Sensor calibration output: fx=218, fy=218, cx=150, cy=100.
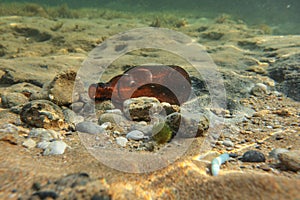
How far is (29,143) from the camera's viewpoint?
1.98 meters

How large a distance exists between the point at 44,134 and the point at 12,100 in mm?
1169

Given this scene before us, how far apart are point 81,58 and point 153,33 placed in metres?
2.86

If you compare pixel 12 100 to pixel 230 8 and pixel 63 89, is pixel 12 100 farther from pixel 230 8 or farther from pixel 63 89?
pixel 230 8

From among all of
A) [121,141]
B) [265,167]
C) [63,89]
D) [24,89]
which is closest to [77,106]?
[63,89]

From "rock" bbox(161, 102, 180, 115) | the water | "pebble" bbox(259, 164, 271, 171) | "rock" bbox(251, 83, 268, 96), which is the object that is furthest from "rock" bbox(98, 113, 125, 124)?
the water

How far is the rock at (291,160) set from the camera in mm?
1620

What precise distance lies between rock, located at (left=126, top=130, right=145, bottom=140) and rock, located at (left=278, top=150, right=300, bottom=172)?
131 cm

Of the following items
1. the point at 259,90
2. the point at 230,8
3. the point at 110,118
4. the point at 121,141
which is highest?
the point at 230,8

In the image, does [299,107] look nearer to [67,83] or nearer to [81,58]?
[67,83]

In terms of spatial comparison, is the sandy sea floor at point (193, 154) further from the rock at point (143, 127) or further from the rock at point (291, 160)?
the rock at point (143, 127)

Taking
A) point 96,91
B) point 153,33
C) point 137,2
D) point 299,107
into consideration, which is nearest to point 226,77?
point 299,107

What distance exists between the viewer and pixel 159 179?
5.28ft

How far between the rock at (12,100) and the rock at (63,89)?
1.51 ft

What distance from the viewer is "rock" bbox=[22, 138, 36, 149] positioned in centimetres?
195
